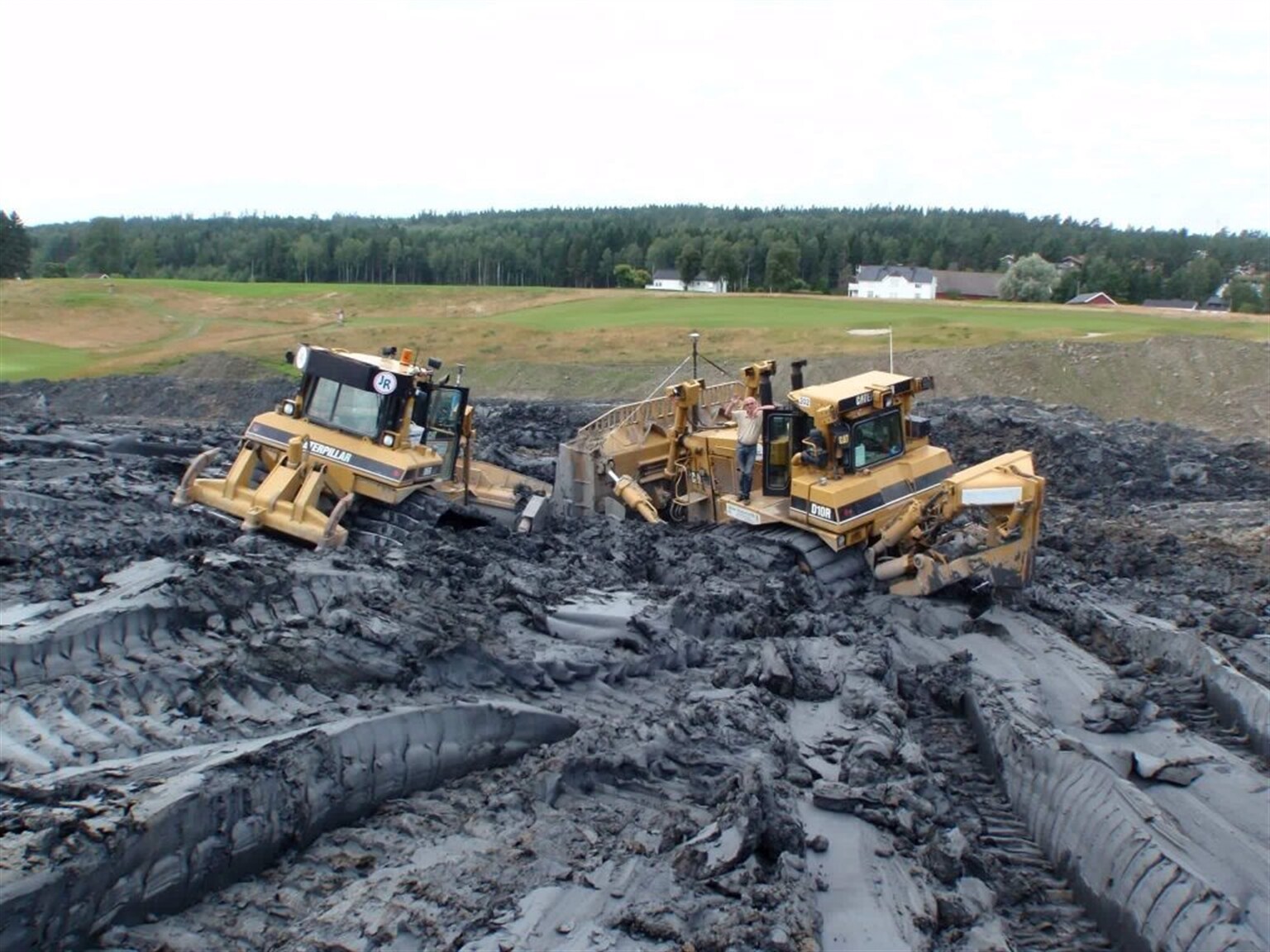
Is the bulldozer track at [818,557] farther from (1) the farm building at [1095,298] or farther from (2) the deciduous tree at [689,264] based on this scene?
(2) the deciduous tree at [689,264]

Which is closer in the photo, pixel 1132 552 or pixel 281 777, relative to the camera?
pixel 281 777

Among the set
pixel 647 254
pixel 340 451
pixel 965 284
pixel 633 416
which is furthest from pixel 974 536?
pixel 965 284

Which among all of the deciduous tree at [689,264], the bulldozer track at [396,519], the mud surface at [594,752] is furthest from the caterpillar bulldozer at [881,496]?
the deciduous tree at [689,264]

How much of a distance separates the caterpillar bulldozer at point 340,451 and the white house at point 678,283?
196 feet

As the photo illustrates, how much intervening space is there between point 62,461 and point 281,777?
10.8 meters

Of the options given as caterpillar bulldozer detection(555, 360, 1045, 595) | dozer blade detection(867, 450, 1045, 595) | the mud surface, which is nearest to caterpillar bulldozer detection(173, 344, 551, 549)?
the mud surface

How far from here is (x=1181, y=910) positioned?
250 inches

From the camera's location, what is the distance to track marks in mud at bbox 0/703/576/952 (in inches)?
202

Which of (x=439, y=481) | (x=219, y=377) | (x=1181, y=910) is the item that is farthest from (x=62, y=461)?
(x=219, y=377)

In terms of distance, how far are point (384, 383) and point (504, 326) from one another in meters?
29.6

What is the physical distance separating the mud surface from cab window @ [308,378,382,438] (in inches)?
53.8

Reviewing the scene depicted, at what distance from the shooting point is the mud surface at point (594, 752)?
18.4ft

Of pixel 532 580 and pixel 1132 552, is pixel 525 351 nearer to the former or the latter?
pixel 1132 552

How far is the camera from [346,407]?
490 inches
